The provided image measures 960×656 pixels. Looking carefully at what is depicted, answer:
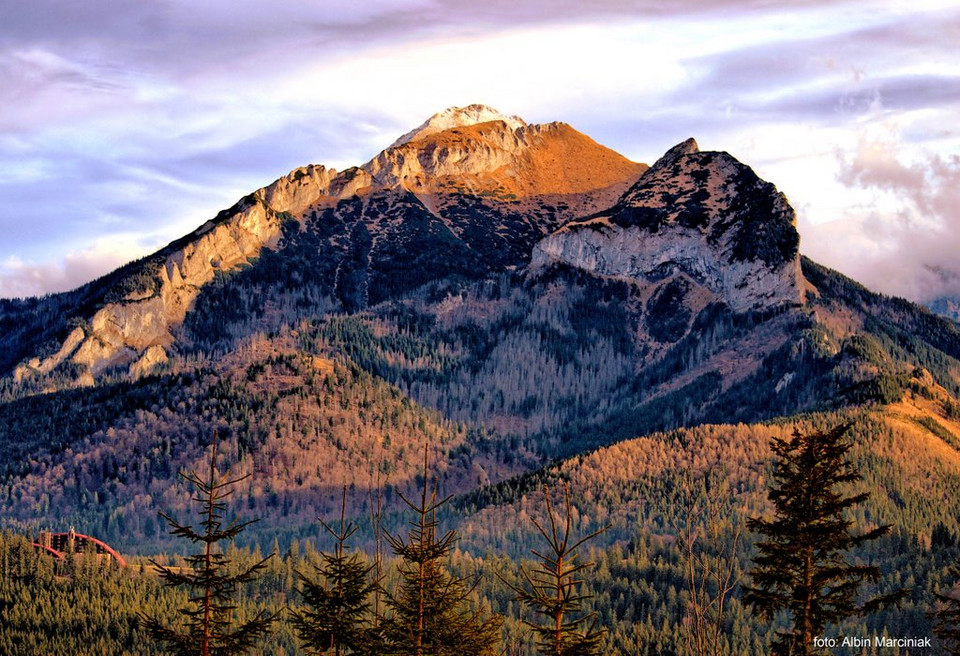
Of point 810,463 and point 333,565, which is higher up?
point 810,463

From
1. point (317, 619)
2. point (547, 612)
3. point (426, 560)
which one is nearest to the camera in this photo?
point (547, 612)

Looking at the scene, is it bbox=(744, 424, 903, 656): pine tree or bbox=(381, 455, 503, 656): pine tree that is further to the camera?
bbox=(744, 424, 903, 656): pine tree

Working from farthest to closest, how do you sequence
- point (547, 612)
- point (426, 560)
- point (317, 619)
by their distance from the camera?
point (317, 619), point (426, 560), point (547, 612)

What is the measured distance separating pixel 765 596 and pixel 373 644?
21.5 m

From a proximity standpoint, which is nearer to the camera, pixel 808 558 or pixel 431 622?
pixel 431 622

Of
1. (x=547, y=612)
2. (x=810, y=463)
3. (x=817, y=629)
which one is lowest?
(x=817, y=629)

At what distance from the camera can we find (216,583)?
190ft

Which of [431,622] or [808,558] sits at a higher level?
[808,558]

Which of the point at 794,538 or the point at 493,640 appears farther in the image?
the point at 794,538


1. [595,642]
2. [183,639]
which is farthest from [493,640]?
[183,639]

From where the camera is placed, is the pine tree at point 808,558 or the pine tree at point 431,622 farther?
the pine tree at point 808,558

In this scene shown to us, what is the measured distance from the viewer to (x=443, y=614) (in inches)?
2306

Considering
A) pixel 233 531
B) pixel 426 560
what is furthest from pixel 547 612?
pixel 233 531

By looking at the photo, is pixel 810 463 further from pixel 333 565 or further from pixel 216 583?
pixel 216 583
